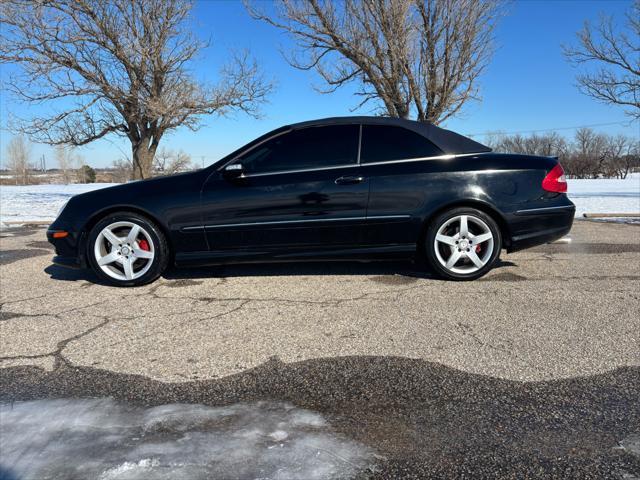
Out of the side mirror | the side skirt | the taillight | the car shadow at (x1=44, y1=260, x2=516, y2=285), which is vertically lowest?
the car shadow at (x1=44, y1=260, x2=516, y2=285)

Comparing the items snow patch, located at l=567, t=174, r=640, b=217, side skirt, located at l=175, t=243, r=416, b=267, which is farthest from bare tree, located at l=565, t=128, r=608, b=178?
side skirt, located at l=175, t=243, r=416, b=267

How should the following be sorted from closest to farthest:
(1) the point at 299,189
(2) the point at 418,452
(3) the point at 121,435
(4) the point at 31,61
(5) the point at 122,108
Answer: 1. (2) the point at 418,452
2. (3) the point at 121,435
3. (1) the point at 299,189
4. (4) the point at 31,61
5. (5) the point at 122,108

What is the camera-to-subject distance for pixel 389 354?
262 cm

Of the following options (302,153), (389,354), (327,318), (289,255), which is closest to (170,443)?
(389,354)

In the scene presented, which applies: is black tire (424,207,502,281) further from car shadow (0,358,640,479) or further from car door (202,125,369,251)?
car shadow (0,358,640,479)

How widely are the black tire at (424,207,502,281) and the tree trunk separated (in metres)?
13.0

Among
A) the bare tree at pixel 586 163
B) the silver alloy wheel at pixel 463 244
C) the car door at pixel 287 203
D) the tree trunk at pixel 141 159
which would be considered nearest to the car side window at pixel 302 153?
the car door at pixel 287 203

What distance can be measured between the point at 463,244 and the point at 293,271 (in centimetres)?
173

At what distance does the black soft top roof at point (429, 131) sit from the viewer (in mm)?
4168

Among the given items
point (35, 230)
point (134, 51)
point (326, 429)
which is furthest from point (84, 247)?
point (134, 51)

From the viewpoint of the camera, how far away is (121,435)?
1822 mm

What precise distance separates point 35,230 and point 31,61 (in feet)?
23.8

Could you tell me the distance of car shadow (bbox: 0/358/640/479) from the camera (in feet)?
5.43

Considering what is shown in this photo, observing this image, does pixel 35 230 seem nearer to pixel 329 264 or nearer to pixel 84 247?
pixel 84 247
